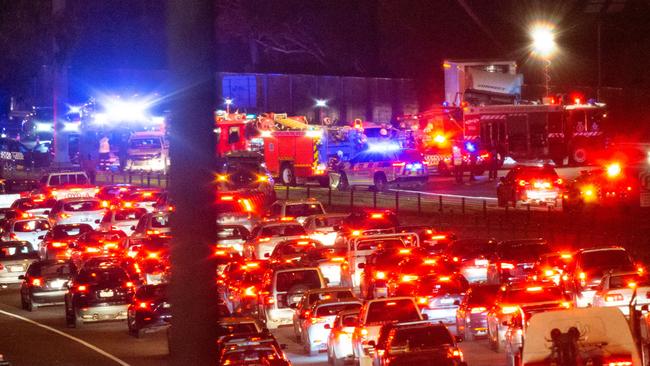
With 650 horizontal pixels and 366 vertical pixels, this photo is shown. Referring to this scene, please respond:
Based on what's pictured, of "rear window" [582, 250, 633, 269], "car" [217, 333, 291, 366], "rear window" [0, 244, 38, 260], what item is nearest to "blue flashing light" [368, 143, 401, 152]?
"rear window" [0, 244, 38, 260]

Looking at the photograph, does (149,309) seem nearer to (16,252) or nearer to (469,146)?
(16,252)

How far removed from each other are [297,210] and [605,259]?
1634cm

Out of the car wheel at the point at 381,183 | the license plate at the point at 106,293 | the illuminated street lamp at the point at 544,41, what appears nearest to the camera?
the license plate at the point at 106,293

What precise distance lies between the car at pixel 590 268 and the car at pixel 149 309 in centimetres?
975

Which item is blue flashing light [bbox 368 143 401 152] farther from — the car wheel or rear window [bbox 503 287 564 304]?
rear window [bbox 503 287 564 304]

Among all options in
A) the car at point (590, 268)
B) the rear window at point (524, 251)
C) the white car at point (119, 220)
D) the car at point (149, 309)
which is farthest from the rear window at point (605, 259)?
the white car at point (119, 220)

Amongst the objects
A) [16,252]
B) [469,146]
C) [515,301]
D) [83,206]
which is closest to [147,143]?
[83,206]

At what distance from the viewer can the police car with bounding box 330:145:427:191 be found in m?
47.2

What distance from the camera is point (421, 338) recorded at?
1745 cm

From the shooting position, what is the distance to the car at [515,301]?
2084cm

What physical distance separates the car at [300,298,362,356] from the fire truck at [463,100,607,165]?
1072 inches

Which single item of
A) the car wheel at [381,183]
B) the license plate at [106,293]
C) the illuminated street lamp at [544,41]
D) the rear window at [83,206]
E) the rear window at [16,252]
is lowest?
the license plate at [106,293]

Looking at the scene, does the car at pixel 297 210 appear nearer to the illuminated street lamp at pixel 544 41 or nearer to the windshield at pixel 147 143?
the windshield at pixel 147 143

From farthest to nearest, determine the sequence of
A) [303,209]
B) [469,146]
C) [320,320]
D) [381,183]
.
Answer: [469,146] < [381,183] < [303,209] < [320,320]
